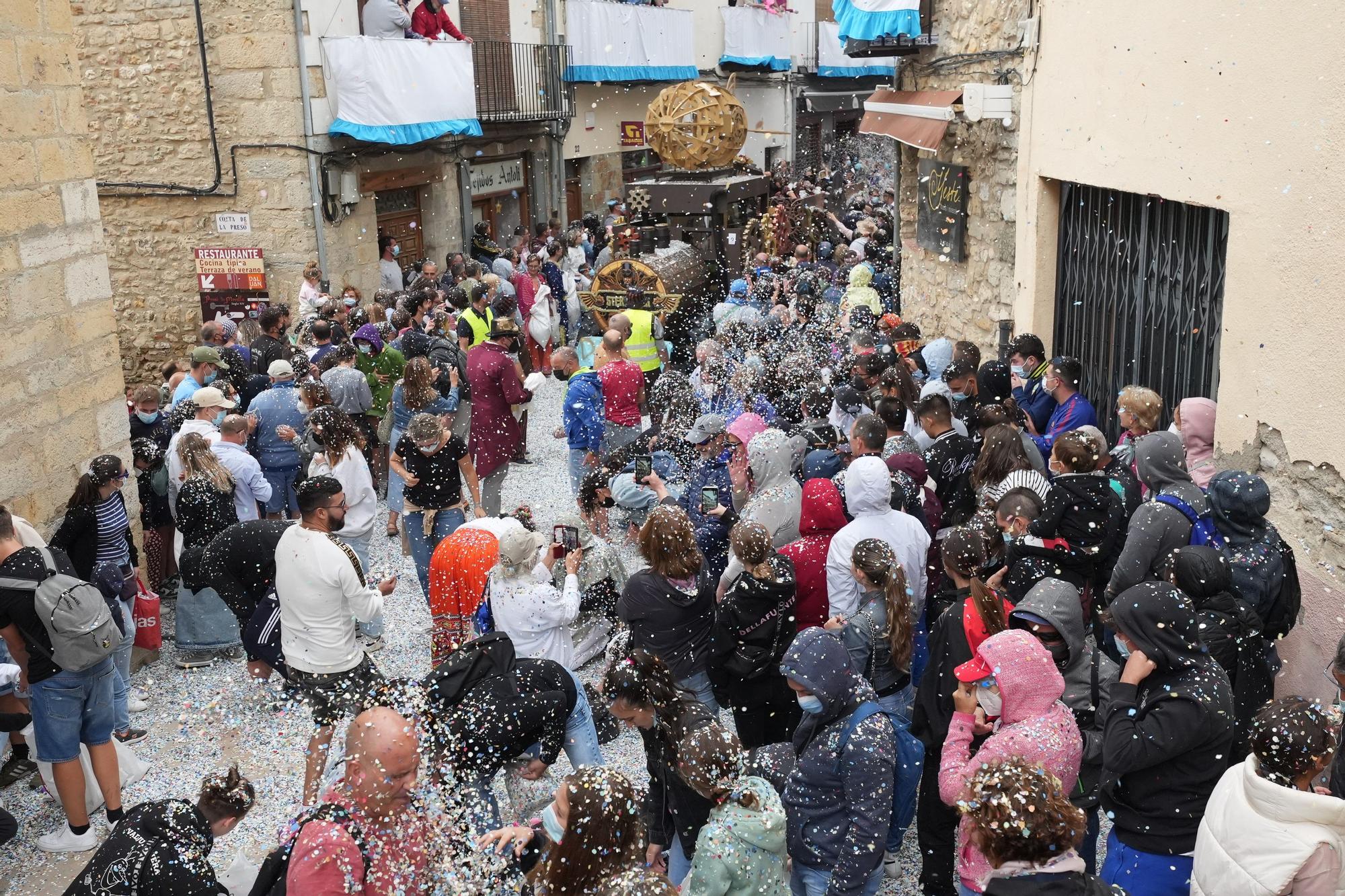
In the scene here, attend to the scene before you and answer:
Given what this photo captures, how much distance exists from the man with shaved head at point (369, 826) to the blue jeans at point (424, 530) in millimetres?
3175

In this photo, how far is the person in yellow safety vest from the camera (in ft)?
29.3

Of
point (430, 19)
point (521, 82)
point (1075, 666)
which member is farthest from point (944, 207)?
point (521, 82)

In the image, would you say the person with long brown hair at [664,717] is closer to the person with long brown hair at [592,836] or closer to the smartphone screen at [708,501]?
the person with long brown hair at [592,836]

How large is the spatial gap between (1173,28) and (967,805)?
4371 millimetres

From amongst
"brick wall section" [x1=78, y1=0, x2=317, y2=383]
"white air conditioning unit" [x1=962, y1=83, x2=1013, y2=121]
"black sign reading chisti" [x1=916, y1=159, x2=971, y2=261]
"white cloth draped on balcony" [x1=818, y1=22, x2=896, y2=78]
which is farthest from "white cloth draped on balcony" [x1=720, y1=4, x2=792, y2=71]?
"white air conditioning unit" [x1=962, y1=83, x2=1013, y2=121]

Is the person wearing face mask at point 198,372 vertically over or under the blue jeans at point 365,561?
over

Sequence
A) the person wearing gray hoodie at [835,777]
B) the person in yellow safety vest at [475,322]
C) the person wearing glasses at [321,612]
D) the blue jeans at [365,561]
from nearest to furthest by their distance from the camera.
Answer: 1. the person wearing gray hoodie at [835,777]
2. the person wearing glasses at [321,612]
3. the blue jeans at [365,561]
4. the person in yellow safety vest at [475,322]

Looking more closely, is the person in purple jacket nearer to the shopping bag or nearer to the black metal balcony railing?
the shopping bag

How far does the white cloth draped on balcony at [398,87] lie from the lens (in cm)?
1223

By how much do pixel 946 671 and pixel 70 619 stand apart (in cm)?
331

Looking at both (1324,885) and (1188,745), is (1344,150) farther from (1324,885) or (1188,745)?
(1324,885)

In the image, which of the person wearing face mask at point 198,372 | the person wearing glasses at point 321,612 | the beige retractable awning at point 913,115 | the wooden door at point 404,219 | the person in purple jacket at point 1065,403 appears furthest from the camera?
the wooden door at point 404,219

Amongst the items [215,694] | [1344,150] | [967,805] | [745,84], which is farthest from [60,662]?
[745,84]

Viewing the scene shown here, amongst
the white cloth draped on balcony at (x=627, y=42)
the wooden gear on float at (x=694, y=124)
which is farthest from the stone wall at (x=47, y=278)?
the white cloth draped on balcony at (x=627, y=42)
